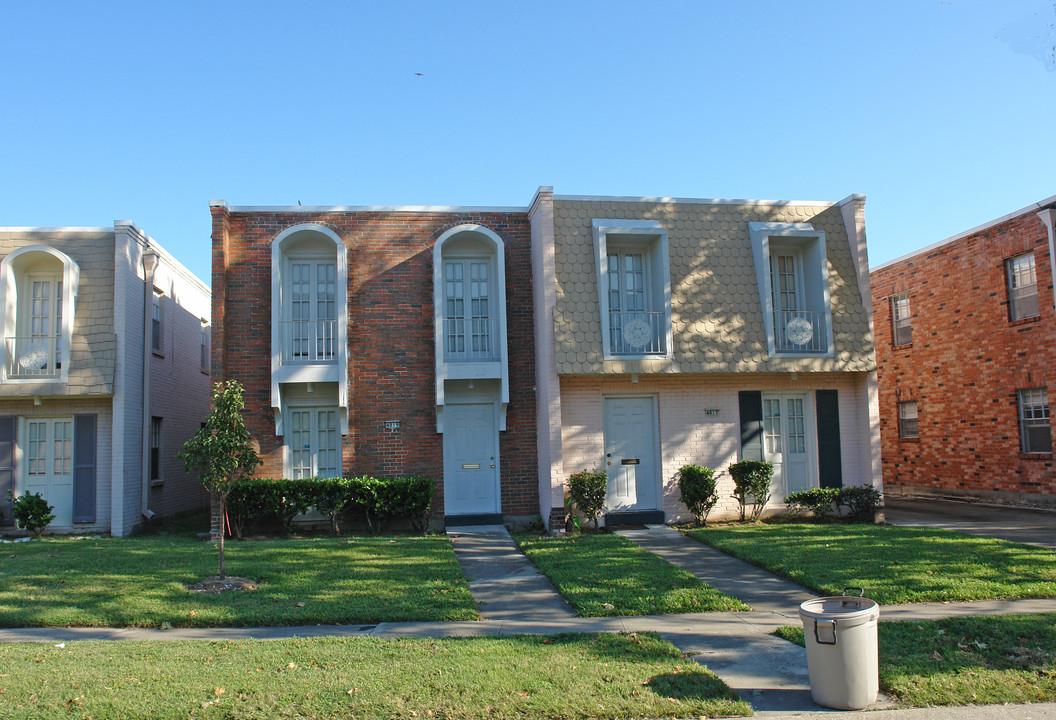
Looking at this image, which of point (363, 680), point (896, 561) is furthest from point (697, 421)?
point (363, 680)

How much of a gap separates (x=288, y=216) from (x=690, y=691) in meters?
11.9

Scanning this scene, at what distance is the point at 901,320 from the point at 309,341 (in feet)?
51.8

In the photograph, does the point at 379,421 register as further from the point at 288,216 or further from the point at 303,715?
the point at 303,715

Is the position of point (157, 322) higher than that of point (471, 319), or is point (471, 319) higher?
point (157, 322)

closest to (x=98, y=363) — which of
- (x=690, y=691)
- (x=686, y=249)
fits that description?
(x=686, y=249)

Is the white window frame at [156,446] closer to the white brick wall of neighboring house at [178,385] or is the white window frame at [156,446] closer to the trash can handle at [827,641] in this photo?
the white brick wall of neighboring house at [178,385]

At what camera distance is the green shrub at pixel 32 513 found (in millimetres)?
13680

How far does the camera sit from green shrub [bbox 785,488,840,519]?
1442 centimetres

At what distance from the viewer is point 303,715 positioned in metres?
5.09

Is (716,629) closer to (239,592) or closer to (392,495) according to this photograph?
(239,592)

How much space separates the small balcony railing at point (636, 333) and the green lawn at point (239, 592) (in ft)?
15.9

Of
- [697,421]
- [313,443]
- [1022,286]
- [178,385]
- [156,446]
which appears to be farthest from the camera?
[178,385]

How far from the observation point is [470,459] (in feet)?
47.7

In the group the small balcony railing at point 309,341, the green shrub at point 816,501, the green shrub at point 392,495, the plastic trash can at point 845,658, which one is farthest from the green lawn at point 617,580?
the small balcony railing at point 309,341
